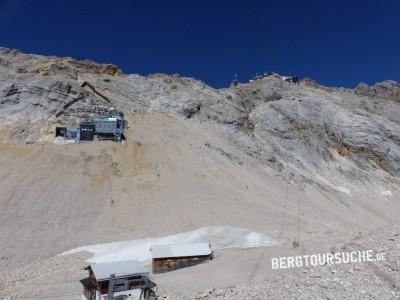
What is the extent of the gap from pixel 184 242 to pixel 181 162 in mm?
14779

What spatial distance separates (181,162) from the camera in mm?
41000

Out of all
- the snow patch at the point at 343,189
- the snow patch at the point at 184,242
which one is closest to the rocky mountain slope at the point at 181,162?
the snow patch at the point at 343,189

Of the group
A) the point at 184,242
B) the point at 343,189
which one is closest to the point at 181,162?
the point at 184,242

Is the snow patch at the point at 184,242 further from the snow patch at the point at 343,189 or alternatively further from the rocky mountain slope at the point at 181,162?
the snow patch at the point at 343,189

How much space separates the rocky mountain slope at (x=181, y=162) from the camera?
30891 mm

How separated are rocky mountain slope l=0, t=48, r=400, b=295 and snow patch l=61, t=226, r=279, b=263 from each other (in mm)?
1477

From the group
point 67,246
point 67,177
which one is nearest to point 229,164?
point 67,177

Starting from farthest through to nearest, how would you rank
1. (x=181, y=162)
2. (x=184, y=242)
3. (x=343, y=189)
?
(x=343, y=189) < (x=181, y=162) < (x=184, y=242)

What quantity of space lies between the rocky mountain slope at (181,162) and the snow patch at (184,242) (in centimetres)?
148

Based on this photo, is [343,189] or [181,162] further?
[343,189]

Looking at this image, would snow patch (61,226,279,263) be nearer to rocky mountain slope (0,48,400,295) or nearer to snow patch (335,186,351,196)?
rocky mountain slope (0,48,400,295)

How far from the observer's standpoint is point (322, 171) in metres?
55.7

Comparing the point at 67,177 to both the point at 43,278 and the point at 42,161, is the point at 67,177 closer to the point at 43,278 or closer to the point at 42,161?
the point at 42,161

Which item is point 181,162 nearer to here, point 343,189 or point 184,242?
point 184,242
